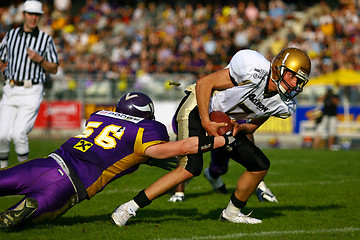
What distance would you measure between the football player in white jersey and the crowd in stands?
1145 cm

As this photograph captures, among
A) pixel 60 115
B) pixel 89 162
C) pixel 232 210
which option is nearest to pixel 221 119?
pixel 232 210

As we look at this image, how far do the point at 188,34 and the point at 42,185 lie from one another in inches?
598

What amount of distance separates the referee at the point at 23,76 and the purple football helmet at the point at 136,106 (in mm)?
2152

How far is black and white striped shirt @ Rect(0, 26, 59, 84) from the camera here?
6328 mm

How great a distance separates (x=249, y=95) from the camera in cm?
433

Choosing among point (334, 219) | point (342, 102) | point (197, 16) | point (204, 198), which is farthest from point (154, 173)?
point (197, 16)

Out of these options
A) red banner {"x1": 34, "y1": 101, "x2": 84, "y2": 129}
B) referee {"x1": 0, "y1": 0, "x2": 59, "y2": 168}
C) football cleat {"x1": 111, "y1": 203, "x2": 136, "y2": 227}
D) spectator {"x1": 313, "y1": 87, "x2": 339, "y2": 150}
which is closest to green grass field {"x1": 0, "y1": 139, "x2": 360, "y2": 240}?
football cleat {"x1": 111, "y1": 203, "x2": 136, "y2": 227}

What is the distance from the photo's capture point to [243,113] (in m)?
4.57

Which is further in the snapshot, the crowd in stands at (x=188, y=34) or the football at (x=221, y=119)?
the crowd in stands at (x=188, y=34)

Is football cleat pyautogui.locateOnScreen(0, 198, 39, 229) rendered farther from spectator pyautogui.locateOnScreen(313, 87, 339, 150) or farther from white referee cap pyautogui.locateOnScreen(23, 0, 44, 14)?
spectator pyautogui.locateOnScreen(313, 87, 339, 150)

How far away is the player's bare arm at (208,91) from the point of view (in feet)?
13.8

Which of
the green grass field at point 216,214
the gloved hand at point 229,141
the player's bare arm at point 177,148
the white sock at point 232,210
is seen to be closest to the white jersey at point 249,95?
the gloved hand at point 229,141

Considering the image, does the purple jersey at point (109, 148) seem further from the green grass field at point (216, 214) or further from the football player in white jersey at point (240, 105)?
the green grass field at point (216, 214)

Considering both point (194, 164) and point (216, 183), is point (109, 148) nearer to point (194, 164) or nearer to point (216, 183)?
point (194, 164)
